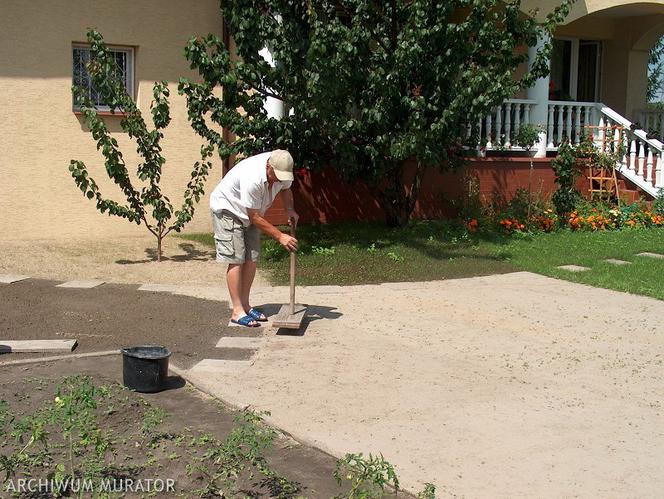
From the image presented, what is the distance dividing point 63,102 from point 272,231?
5.96 metres

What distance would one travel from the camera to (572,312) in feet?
29.9

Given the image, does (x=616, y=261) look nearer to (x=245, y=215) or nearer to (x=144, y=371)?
(x=245, y=215)

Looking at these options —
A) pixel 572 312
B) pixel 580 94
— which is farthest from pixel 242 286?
pixel 580 94

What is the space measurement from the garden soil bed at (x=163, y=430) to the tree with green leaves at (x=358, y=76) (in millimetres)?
5318

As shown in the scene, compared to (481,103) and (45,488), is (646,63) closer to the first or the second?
(481,103)

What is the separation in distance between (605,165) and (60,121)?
355 inches

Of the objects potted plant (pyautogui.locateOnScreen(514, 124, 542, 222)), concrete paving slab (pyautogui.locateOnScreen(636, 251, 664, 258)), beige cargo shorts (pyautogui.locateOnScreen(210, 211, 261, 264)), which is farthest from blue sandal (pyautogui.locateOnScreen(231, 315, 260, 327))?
potted plant (pyautogui.locateOnScreen(514, 124, 542, 222))

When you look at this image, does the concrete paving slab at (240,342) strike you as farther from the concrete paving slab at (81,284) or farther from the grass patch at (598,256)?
the grass patch at (598,256)

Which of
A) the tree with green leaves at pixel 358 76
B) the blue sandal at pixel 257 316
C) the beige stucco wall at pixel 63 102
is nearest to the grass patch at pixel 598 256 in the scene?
the tree with green leaves at pixel 358 76

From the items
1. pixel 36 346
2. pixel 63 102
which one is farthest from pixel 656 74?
pixel 36 346

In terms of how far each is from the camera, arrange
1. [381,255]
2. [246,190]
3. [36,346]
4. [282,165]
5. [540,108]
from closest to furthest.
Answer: [36,346]
[282,165]
[246,190]
[381,255]
[540,108]

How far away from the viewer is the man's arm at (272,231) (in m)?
7.85

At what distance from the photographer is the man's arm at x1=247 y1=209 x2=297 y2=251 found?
7.85 metres

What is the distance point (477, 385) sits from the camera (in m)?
6.66
